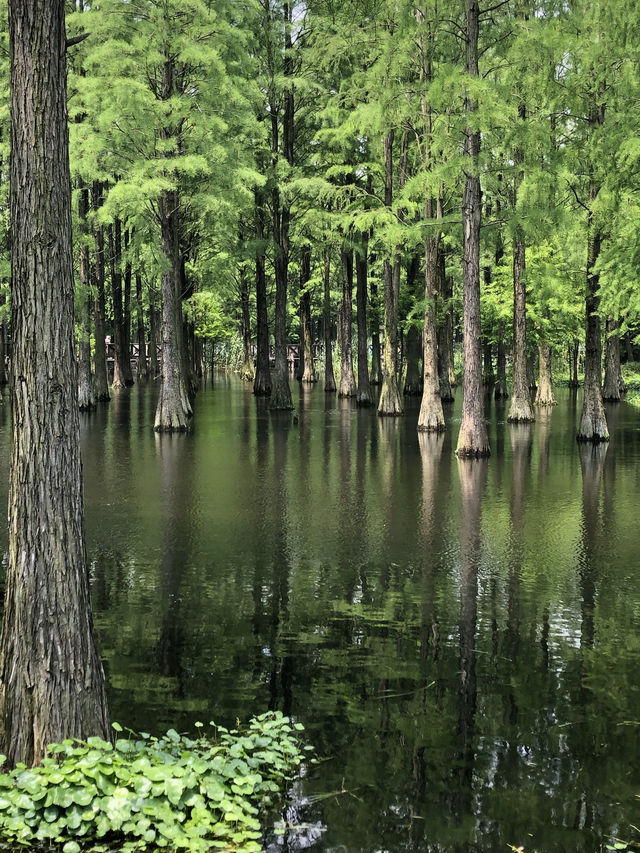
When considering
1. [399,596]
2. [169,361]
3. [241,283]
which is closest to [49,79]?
[399,596]

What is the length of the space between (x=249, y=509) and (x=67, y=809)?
32.2 ft

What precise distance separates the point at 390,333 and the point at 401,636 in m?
27.4

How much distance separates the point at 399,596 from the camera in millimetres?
9570

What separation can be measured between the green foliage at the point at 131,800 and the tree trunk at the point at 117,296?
44605 mm

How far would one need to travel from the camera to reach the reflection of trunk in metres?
5.43

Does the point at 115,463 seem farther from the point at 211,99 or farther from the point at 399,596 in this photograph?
the point at 211,99

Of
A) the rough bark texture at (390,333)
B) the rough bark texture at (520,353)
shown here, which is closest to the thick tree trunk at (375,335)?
the rough bark texture at (390,333)

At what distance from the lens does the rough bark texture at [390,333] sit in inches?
1323

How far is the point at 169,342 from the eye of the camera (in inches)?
1152

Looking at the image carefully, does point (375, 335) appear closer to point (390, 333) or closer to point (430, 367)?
point (390, 333)

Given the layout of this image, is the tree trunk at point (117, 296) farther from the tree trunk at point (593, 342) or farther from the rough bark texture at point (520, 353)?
the tree trunk at point (593, 342)

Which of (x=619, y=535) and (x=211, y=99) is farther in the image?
(x=211, y=99)

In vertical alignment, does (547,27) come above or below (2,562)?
above

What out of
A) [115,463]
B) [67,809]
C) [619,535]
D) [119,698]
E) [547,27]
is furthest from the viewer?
[547,27]
